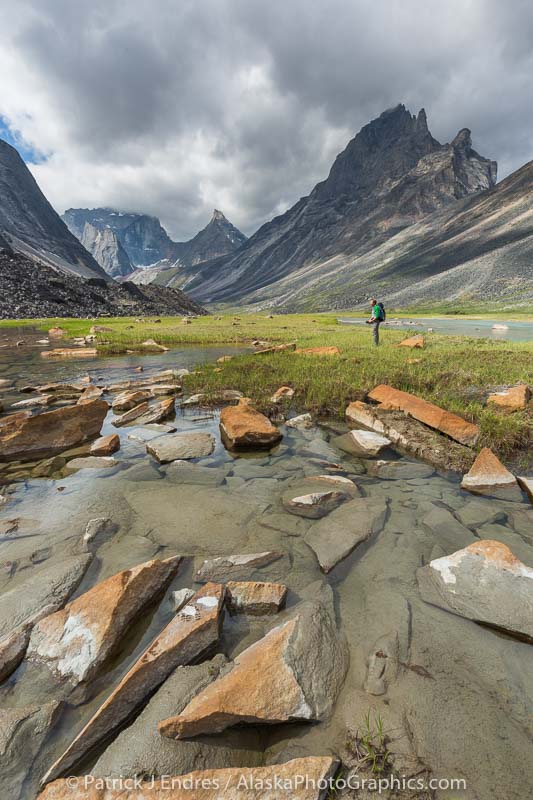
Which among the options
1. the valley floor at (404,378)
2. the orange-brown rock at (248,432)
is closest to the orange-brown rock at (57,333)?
the valley floor at (404,378)

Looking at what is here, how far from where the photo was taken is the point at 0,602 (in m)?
3.77

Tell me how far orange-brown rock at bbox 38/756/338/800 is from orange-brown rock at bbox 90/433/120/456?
654 centimetres

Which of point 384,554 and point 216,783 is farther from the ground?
point 216,783

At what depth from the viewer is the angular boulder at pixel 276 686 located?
2.56 m

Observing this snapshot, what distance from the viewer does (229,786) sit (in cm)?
221

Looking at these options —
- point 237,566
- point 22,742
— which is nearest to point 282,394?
point 237,566

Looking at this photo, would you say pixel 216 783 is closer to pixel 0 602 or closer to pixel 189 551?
pixel 189 551

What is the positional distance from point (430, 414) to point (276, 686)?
776cm

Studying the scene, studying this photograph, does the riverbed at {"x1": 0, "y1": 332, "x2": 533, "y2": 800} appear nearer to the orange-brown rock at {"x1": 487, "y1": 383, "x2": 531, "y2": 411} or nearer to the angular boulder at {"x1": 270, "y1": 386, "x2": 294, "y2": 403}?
the angular boulder at {"x1": 270, "y1": 386, "x2": 294, "y2": 403}

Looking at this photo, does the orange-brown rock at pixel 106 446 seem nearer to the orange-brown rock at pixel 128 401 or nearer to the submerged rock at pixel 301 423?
the orange-brown rock at pixel 128 401

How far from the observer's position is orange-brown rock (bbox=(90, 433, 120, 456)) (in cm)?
812

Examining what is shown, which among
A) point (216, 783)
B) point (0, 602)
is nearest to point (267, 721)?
point (216, 783)

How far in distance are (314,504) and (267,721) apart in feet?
11.1

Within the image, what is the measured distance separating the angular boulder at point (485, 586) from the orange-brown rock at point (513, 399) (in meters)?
7.09
